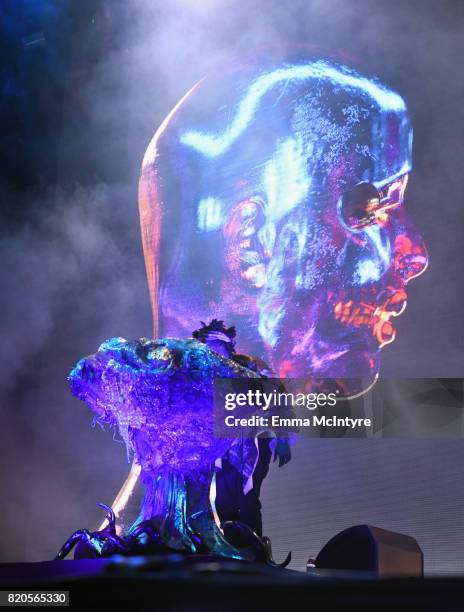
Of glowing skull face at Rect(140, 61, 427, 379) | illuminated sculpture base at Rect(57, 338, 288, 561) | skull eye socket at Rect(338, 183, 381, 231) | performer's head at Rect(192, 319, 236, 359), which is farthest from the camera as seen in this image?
skull eye socket at Rect(338, 183, 381, 231)

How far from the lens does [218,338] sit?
6.91 meters

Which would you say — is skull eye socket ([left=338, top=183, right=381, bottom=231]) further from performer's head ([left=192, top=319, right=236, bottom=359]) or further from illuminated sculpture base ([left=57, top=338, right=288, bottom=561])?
illuminated sculpture base ([left=57, top=338, right=288, bottom=561])

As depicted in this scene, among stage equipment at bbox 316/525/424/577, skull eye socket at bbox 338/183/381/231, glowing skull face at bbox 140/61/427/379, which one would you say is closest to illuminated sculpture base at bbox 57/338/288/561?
stage equipment at bbox 316/525/424/577

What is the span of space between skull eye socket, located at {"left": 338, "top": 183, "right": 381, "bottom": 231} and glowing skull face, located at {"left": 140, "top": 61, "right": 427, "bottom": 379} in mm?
12

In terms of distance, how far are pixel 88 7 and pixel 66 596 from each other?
362 inches

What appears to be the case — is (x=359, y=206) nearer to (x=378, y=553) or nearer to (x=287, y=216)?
(x=287, y=216)

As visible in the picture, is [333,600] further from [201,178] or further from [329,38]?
[329,38]

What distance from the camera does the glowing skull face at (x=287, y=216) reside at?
26.8 feet

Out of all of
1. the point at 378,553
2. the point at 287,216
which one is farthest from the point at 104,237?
the point at 378,553

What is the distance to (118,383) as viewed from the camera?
238 inches

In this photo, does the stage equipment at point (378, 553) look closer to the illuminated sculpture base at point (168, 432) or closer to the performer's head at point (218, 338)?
the illuminated sculpture base at point (168, 432)

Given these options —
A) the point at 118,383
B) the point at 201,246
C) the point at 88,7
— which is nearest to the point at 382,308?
the point at 201,246

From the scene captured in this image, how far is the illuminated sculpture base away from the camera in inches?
233

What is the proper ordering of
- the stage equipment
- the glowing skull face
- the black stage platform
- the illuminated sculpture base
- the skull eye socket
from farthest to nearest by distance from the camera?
the skull eye socket, the glowing skull face, the stage equipment, the illuminated sculpture base, the black stage platform
